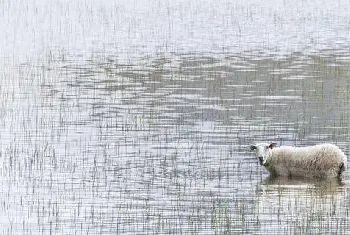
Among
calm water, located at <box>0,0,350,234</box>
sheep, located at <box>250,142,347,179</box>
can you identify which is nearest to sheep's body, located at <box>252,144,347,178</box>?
sheep, located at <box>250,142,347,179</box>

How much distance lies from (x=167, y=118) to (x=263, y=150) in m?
5.19

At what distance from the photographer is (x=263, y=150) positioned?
2069cm

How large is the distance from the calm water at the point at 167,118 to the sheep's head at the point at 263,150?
0.97 ft

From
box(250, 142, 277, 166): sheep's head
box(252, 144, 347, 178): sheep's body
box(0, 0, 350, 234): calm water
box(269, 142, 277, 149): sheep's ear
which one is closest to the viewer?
box(0, 0, 350, 234): calm water

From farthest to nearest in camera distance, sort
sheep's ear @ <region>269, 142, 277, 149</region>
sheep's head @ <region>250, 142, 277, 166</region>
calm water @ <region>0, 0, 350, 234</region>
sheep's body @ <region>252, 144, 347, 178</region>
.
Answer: sheep's ear @ <region>269, 142, 277, 149</region> < sheep's head @ <region>250, 142, 277, 166</region> < sheep's body @ <region>252, 144, 347, 178</region> < calm water @ <region>0, 0, 350, 234</region>

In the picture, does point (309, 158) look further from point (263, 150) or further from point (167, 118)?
point (167, 118)

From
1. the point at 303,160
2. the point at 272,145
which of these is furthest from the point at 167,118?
the point at 303,160

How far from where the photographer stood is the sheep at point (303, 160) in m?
19.9

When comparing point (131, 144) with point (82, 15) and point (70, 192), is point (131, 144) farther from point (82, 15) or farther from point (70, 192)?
point (82, 15)

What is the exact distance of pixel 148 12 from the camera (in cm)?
4944

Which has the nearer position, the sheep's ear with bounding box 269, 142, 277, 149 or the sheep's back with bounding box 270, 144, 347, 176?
the sheep's back with bounding box 270, 144, 347, 176

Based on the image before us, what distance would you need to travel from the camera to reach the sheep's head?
67.3 feet

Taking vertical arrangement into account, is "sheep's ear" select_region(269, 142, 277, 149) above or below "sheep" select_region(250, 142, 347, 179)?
above

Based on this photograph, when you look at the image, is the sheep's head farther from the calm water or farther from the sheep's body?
the calm water
